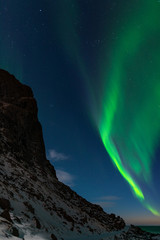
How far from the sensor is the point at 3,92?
5697 cm

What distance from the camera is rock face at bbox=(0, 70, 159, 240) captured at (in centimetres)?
2159

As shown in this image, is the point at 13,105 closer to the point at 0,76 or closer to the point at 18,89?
the point at 18,89

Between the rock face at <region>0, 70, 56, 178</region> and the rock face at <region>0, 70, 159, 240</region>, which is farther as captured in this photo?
the rock face at <region>0, 70, 56, 178</region>

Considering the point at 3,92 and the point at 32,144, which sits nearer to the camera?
the point at 32,144

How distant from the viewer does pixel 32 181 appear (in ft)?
104

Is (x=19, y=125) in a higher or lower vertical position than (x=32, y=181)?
higher


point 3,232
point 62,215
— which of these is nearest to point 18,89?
point 62,215

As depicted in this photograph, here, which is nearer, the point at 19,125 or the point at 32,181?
the point at 32,181

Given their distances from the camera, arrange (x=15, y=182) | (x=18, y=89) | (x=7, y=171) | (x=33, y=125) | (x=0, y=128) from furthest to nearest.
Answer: (x=18, y=89) < (x=33, y=125) < (x=0, y=128) < (x=7, y=171) < (x=15, y=182)

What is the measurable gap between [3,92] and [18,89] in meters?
5.18

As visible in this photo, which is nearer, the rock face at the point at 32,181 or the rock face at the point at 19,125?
the rock face at the point at 32,181

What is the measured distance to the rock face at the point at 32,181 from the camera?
21.6 metres

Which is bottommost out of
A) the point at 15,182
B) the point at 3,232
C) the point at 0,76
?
the point at 3,232

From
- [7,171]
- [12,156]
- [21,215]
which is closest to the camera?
[21,215]
